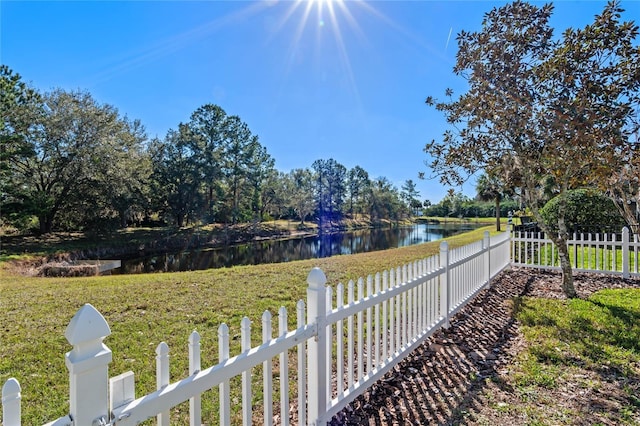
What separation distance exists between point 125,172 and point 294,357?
70.7 feet

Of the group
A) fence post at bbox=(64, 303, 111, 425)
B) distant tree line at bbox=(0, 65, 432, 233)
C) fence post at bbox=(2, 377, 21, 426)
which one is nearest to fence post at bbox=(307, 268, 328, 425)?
fence post at bbox=(64, 303, 111, 425)

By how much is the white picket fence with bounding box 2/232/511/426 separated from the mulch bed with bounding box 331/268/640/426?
145mm

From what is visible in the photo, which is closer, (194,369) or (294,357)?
(194,369)

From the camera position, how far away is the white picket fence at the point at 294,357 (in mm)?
1163

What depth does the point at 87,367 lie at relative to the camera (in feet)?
3.79

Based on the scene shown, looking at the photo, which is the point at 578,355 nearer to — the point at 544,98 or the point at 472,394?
the point at 472,394

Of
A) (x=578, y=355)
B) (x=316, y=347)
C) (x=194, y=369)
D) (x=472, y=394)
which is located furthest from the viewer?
(x=578, y=355)

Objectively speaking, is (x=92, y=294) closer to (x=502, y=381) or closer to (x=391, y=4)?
(x=502, y=381)

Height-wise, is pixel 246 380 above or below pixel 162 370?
below

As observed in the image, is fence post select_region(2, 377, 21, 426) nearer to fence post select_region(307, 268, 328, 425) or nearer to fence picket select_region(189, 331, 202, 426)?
fence picket select_region(189, 331, 202, 426)

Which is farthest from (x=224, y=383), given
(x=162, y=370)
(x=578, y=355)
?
(x=578, y=355)

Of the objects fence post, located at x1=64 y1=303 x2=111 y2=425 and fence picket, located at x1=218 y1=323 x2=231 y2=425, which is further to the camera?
fence picket, located at x1=218 y1=323 x2=231 y2=425

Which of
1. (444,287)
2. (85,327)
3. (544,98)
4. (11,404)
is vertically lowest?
(444,287)

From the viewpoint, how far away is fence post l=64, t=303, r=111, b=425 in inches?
44.2
